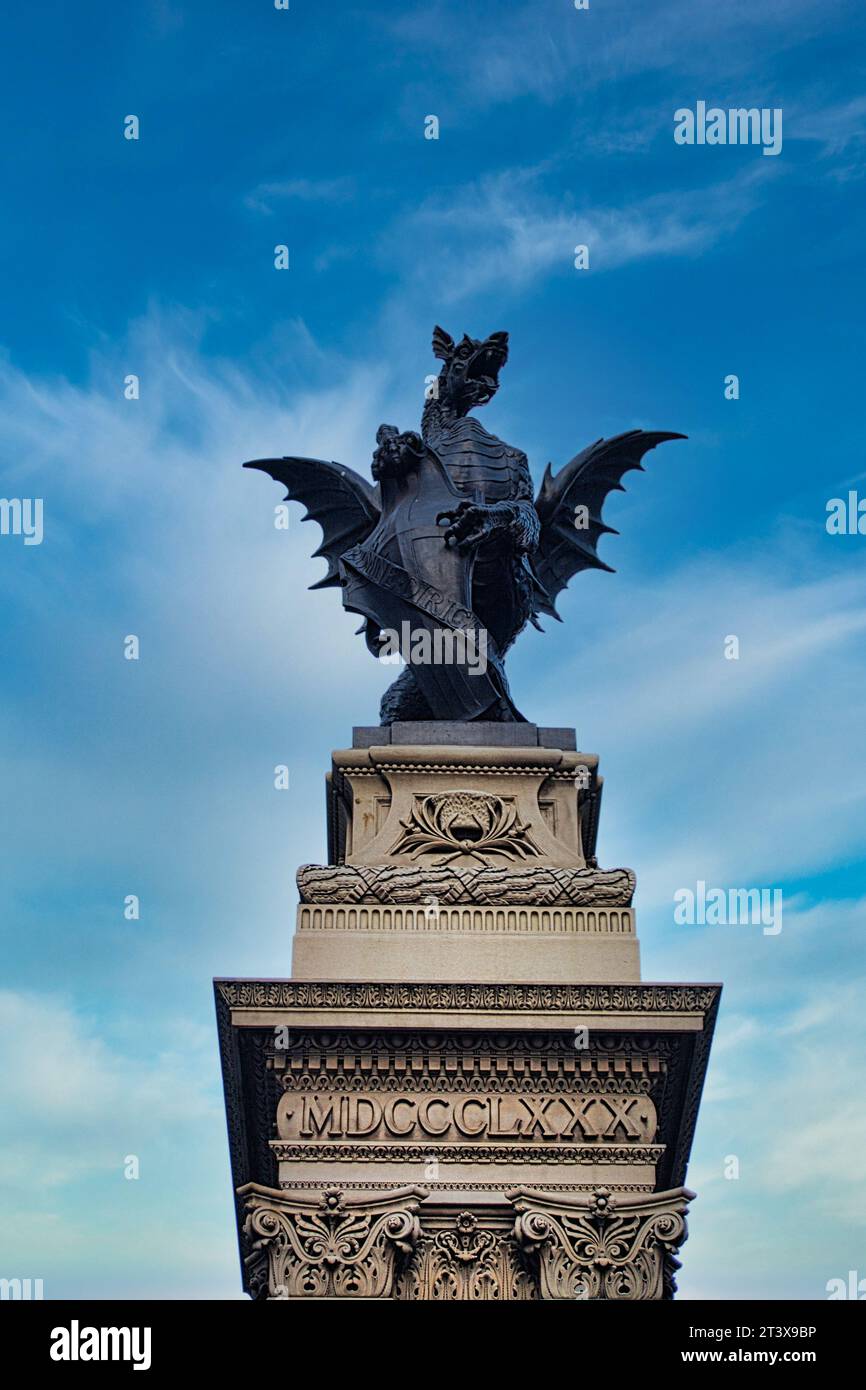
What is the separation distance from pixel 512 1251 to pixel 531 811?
455 centimetres

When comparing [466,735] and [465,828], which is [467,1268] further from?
[466,735]

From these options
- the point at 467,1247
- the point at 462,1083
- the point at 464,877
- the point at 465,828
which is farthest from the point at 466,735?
the point at 467,1247

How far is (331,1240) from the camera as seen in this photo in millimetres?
14648

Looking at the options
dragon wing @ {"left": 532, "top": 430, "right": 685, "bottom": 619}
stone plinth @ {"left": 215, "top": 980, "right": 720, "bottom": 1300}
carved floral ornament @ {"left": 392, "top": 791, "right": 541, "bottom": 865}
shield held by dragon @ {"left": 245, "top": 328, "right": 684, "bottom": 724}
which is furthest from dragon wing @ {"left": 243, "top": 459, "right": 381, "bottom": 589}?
stone plinth @ {"left": 215, "top": 980, "right": 720, "bottom": 1300}

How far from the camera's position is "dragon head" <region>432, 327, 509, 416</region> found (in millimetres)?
21344

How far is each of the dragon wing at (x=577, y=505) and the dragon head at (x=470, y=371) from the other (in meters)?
1.27

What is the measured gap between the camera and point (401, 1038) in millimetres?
15477

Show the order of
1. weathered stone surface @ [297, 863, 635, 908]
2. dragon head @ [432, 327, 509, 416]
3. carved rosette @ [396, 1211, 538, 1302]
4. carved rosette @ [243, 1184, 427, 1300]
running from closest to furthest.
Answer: carved rosette @ [243, 1184, 427, 1300]
carved rosette @ [396, 1211, 538, 1302]
weathered stone surface @ [297, 863, 635, 908]
dragon head @ [432, 327, 509, 416]

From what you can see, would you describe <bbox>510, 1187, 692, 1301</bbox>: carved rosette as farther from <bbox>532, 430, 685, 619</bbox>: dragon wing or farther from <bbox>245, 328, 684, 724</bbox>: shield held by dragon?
<bbox>532, 430, 685, 619</bbox>: dragon wing

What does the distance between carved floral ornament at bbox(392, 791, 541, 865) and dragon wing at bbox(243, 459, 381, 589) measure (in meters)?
4.69
